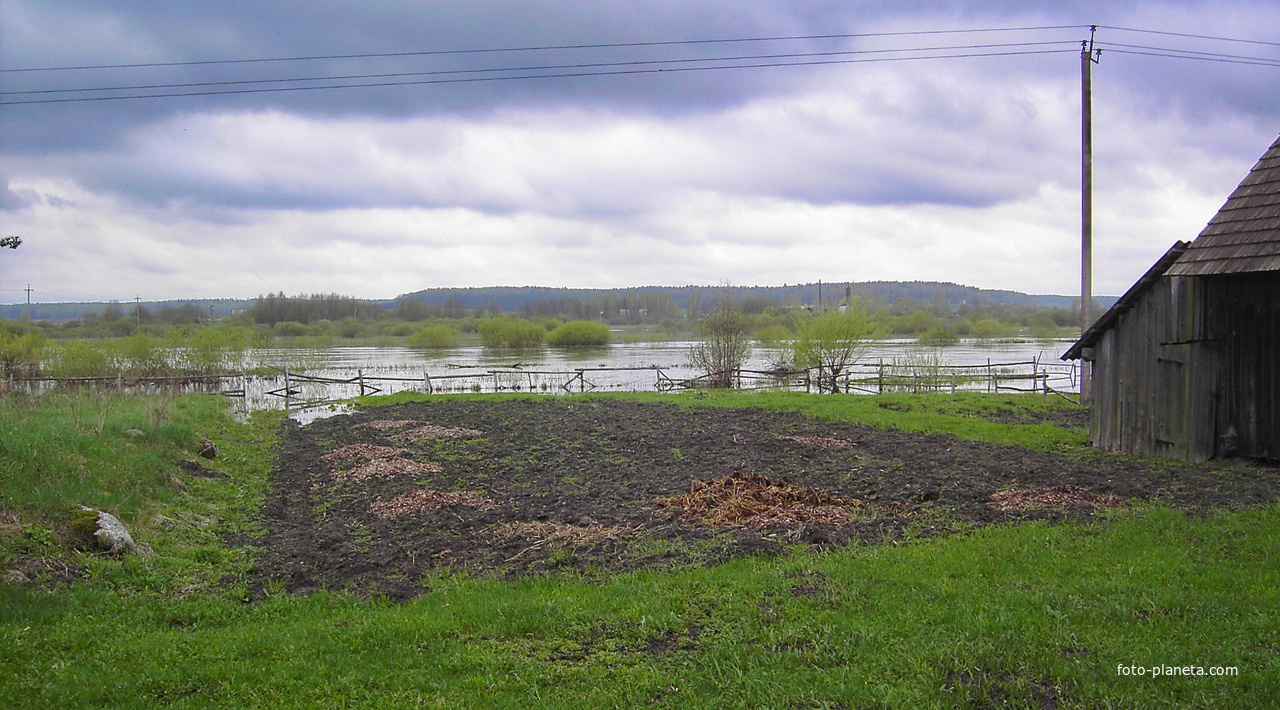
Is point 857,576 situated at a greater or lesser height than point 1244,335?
lesser

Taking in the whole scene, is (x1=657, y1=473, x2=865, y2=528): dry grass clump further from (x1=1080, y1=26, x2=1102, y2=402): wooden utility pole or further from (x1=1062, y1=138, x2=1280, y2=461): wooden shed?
(x1=1080, y1=26, x2=1102, y2=402): wooden utility pole

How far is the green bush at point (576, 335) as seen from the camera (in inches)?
3243

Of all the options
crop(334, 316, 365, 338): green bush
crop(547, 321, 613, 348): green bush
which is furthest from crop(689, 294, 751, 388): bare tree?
crop(334, 316, 365, 338): green bush

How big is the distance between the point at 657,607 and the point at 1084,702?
9.81 feet

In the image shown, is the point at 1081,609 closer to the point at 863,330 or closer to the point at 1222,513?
the point at 1222,513

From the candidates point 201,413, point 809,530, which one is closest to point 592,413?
point 201,413

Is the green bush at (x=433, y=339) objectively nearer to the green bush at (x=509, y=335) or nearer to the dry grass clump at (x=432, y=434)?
the green bush at (x=509, y=335)

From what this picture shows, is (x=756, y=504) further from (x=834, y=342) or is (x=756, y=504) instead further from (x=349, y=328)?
(x=349, y=328)

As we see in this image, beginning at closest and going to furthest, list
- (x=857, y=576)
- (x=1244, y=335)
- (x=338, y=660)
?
(x=338, y=660) < (x=857, y=576) < (x=1244, y=335)

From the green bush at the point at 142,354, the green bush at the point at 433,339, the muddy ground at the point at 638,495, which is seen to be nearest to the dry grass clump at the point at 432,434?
the muddy ground at the point at 638,495

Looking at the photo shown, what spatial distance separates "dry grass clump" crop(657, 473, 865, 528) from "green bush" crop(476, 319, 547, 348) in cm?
7029

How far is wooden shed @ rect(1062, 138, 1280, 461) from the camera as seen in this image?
11852 mm

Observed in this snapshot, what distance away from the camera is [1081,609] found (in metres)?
5.68

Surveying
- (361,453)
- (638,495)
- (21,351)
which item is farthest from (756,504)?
(21,351)
